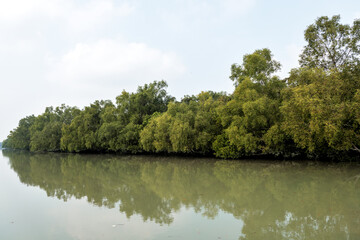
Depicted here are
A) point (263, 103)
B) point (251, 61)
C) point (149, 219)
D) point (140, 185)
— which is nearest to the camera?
point (149, 219)

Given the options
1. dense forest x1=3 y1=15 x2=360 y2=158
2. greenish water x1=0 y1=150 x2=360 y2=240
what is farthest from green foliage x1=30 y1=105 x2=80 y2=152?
greenish water x1=0 y1=150 x2=360 y2=240

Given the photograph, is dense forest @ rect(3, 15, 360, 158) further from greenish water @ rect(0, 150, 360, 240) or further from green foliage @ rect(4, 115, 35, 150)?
green foliage @ rect(4, 115, 35, 150)

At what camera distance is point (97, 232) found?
5.77 metres

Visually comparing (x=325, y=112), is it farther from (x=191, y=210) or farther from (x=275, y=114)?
(x=191, y=210)

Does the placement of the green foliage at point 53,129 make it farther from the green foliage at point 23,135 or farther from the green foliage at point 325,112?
the green foliage at point 325,112

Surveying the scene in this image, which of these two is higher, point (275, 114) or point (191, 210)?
point (275, 114)

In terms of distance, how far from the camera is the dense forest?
50.3 ft

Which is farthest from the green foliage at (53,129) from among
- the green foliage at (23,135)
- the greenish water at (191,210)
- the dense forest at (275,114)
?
the greenish water at (191,210)

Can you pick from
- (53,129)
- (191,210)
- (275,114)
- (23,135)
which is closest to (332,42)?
(275,114)

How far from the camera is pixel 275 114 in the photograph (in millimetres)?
19703

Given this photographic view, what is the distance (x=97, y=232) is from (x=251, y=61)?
19661 millimetres

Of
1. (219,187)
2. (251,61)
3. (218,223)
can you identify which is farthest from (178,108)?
(218,223)

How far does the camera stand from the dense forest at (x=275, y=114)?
50.3ft

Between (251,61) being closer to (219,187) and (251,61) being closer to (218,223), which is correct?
(219,187)
